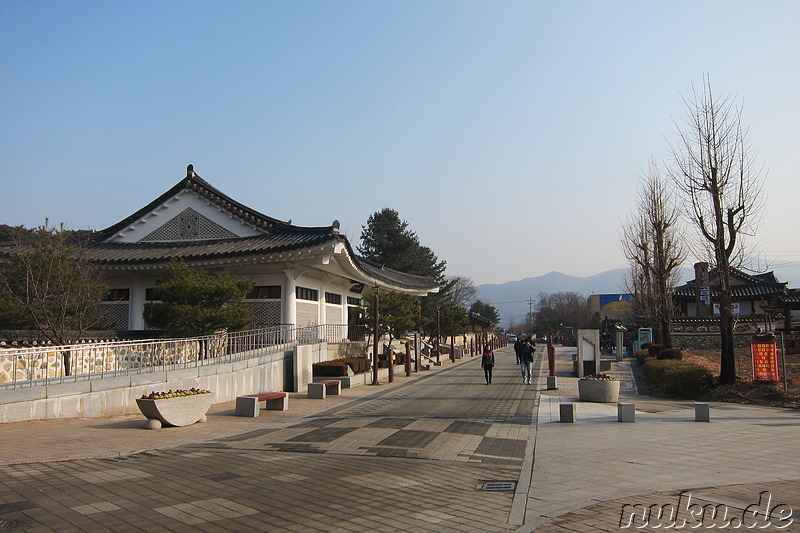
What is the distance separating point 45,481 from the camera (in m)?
7.20

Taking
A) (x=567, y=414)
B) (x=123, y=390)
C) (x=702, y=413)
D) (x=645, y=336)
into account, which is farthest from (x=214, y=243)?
(x=645, y=336)

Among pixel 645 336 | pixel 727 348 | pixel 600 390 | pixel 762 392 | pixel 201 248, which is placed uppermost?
pixel 201 248

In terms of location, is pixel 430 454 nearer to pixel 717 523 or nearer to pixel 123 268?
pixel 717 523

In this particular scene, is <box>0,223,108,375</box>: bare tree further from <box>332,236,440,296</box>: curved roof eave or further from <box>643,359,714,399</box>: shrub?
<box>643,359,714,399</box>: shrub

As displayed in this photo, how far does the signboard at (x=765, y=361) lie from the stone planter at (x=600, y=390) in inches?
156

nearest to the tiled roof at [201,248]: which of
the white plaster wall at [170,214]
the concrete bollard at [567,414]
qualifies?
the white plaster wall at [170,214]

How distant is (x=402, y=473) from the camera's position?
26.5ft

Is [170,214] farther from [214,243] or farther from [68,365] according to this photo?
[68,365]

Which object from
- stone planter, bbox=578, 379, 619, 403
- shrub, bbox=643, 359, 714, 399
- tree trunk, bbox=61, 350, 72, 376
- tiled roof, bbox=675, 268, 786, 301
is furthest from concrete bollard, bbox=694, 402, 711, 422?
tiled roof, bbox=675, 268, 786, 301

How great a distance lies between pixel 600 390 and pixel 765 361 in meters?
4.64

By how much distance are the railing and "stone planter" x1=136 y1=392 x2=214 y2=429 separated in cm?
208

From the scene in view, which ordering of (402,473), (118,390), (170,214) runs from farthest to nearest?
(170,214) → (118,390) → (402,473)

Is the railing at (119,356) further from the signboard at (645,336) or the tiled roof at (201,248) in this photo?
the signboard at (645,336)

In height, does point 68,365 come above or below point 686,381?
above
